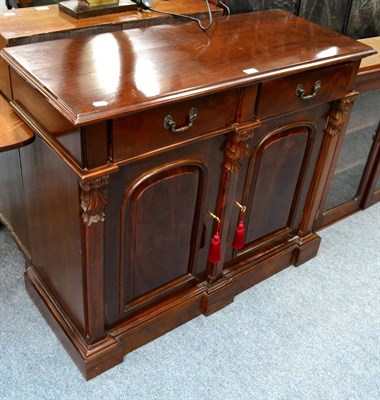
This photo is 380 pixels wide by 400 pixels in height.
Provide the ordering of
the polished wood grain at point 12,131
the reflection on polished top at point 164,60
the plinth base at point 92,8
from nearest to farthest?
1. the reflection on polished top at point 164,60
2. the polished wood grain at point 12,131
3. the plinth base at point 92,8

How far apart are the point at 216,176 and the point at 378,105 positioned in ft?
2.56

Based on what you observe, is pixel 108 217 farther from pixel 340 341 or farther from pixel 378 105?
pixel 378 105

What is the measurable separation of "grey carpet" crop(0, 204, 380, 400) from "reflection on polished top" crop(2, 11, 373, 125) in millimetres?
760

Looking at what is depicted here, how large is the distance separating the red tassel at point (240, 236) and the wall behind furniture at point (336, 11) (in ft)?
2.18

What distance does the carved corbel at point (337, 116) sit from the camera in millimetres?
1463

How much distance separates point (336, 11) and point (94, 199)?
124 centimetres

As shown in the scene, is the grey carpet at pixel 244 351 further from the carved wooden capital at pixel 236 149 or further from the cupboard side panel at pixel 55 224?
the carved wooden capital at pixel 236 149

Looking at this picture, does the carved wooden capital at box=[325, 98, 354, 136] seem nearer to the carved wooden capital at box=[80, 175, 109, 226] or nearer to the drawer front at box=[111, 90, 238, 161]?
the drawer front at box=[111, 90, 238, 161]

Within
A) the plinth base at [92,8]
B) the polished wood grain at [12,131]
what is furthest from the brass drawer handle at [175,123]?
the plinth base at [92,8]

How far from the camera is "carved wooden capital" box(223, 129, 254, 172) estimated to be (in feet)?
4.09

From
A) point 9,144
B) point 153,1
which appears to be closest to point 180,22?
point 153,1

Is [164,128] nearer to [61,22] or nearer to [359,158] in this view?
[61,22]

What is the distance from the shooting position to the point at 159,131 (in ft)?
3.53

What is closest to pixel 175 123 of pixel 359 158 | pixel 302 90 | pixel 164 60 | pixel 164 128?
pixel 164 128
